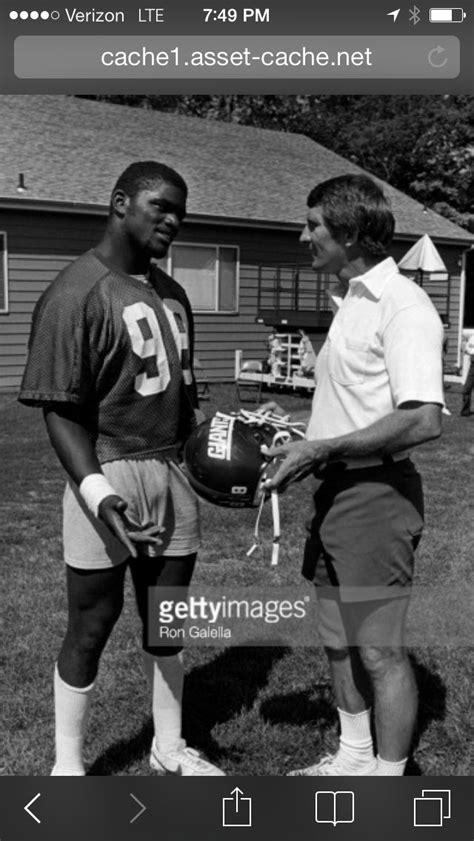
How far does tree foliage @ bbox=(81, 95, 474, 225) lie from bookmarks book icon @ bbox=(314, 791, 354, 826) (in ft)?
5.99

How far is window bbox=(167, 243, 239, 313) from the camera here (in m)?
14.9

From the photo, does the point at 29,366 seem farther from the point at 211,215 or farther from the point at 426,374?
the point at 211,215

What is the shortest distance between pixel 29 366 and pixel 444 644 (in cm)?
236

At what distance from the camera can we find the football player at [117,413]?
242cm

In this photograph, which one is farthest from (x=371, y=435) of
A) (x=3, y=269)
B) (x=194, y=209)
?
(x=194, y=209)

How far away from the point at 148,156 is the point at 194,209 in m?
1.88

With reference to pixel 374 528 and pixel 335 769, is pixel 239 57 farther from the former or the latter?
pixel 335 769

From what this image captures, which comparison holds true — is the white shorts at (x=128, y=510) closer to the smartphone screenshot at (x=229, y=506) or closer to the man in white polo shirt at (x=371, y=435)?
the smartphone screenshot at (x=229, y=506)

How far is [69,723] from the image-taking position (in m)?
2.69

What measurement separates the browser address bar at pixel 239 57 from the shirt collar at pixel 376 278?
516 millimetres

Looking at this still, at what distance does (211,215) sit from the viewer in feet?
47.3

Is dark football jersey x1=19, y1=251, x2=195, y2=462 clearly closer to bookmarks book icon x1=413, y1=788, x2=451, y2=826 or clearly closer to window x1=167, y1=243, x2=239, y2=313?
bookmarks book icon x1=413, y1=788, x2=451, y2=826

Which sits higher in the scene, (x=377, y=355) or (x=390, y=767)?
(x=377, y=355)
